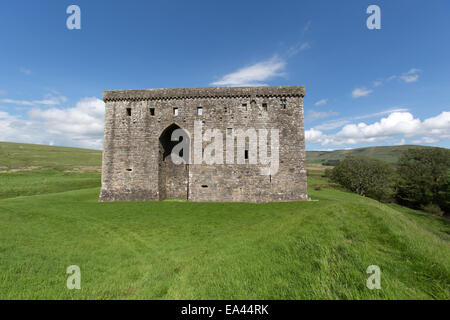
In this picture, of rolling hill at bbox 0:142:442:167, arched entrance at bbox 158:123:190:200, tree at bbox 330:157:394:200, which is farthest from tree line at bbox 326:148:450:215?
arched entrance at bbox 158:123:190:200

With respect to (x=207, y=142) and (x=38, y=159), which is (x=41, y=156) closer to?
(x=38, y=159)

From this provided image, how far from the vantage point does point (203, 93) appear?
63.9 feet

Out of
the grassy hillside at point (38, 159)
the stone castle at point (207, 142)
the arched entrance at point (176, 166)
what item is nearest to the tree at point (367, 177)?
the stone castle at point (207, 142)

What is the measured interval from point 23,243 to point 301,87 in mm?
23885

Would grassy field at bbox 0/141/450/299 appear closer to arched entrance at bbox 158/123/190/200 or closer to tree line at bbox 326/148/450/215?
arched entrance at bbox 158/123/190/200

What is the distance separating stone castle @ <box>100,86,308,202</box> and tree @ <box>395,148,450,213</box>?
30940mm

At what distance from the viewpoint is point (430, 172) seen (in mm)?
32281

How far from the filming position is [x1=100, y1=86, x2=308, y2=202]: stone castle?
62.0ft

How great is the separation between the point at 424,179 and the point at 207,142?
40.9 m

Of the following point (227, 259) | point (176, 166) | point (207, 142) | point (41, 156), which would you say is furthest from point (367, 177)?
point (41, 156)

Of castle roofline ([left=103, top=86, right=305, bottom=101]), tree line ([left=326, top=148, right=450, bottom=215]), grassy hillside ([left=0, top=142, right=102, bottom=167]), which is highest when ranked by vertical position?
castle roofline ([left=103, top=86, right=305, bottom=101])

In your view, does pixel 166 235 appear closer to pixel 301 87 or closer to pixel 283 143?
pixel 283 143

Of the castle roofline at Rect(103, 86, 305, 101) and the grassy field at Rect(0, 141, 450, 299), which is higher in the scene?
the castle roofline at Rect(103, 86, 305, 101)
